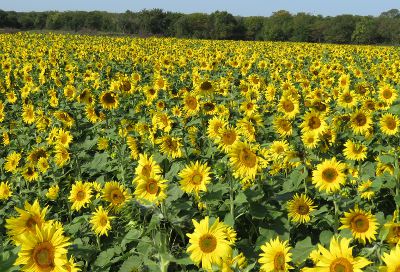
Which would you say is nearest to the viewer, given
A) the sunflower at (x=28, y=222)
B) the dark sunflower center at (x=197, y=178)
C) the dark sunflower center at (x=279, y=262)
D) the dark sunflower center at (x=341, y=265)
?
the dark sunflower center at (x=341, y=265)

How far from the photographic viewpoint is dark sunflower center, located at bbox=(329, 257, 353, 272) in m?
2.28

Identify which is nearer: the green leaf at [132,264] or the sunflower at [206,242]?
the sunflower at [206,242]

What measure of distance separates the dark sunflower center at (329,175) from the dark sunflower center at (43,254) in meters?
2.46

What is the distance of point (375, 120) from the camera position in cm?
697

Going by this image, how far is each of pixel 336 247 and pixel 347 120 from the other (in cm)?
364

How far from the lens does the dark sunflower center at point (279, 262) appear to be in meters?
2.82

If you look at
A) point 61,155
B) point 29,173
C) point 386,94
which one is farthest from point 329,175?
point 386,94

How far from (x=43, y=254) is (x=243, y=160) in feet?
6.08

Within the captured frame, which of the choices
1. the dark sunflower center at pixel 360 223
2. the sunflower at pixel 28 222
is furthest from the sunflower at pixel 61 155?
the dark sunflower center at pixel 360 223

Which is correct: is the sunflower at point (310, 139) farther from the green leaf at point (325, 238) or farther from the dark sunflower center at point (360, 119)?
the green leaf at point (325, 238)

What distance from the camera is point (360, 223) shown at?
3.54 m

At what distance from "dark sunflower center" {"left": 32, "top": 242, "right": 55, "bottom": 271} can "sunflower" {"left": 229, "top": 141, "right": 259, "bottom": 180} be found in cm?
172

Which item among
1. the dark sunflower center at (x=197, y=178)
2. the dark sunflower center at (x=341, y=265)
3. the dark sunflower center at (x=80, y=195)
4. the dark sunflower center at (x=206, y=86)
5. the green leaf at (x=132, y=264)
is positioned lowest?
the green leaf at (x=132, y=264)

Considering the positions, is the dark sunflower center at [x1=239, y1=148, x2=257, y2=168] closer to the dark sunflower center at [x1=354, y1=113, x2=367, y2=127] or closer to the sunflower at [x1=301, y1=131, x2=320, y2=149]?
the sunflower at [x1=301, y1=131, x2=320, y2=149]
